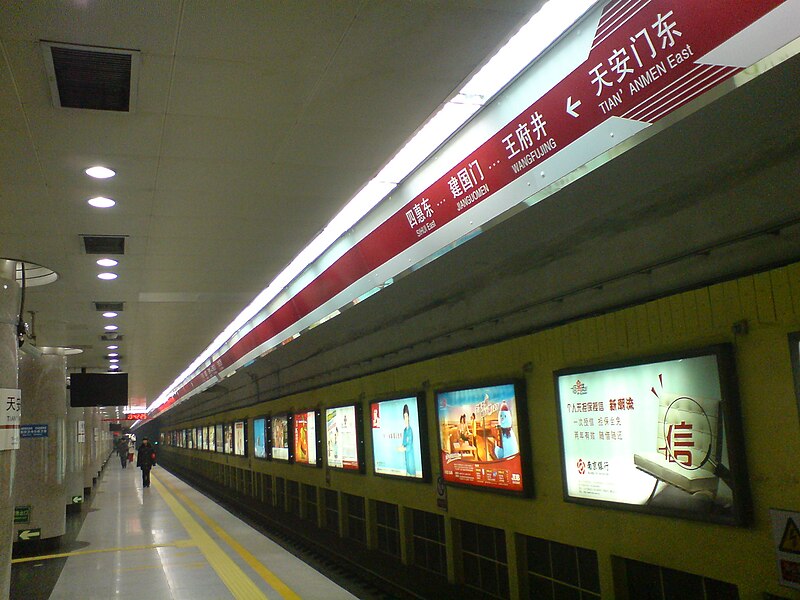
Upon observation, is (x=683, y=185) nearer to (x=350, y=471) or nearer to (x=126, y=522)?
(x=350, y=471)

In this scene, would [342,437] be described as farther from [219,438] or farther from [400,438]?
[219,438]

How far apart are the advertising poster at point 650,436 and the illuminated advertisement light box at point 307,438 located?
23.8ft

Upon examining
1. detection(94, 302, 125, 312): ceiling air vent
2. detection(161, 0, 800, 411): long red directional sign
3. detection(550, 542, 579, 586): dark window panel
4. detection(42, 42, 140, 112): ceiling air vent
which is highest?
detection(42, 42, 140, 112): ceiling air vent

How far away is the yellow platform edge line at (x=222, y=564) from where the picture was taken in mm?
6379

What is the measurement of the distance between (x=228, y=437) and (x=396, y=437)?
540 inches

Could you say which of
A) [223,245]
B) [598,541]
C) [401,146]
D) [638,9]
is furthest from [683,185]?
[223,245]

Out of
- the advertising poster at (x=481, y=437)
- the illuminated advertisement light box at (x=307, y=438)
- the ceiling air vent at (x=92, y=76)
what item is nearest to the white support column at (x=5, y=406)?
the ceiling air vent at (x=92, y=76)

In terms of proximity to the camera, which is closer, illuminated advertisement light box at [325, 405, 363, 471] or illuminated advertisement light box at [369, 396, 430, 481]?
illuminated advertisement light box at [369, 396, 430, 481]

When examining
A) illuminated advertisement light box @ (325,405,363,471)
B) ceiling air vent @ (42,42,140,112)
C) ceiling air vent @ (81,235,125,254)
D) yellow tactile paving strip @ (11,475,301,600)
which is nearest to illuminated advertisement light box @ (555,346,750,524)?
yellow tactile paving strip @ (11,475,301,600)

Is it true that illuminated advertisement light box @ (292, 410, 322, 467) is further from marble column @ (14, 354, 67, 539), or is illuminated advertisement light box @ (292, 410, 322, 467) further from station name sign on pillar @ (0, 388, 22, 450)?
station name sign on pillar @ (0, 388, 22, 450)

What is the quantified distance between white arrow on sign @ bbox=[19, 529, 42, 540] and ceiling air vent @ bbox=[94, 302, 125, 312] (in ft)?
11.2

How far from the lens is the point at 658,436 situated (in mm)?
4238

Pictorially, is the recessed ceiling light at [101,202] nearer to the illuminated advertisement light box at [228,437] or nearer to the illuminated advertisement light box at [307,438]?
the illuminated advertisement light box at [307,438]

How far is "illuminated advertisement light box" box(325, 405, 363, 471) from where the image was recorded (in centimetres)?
978
